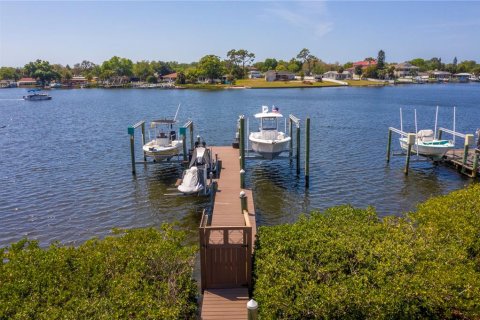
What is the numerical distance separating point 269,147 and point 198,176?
6.65m

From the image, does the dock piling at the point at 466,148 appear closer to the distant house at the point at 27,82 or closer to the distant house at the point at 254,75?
the distant house at the point at 254,75

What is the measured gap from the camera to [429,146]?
27.1m

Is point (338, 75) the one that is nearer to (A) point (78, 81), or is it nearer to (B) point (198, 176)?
(A) point (78, 81)

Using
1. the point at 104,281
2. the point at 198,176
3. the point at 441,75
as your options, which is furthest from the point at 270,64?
the point at 104,281

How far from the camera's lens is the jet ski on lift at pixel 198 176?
66.0 feet

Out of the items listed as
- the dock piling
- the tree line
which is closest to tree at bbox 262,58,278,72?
the tree line

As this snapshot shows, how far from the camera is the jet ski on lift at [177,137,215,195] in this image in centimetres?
2012

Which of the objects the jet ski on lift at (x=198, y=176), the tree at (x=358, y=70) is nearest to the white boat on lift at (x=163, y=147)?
the jet ski on lift at (x=198, y=176)

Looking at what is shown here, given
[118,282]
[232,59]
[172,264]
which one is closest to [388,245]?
[172,264]

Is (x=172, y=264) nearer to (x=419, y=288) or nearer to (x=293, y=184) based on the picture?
(x=419, y=288)

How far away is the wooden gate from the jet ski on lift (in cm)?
914

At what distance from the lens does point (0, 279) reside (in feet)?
30.0

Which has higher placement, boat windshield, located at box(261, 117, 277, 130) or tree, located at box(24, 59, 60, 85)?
tree, located at box(24, 59, 60, 85)

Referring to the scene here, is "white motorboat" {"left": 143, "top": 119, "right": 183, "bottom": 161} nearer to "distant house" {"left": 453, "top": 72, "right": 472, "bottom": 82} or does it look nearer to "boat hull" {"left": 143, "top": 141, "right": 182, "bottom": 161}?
"boat hull" {"left": 143, "top": 141, "right": 182, "bottom": 161}
